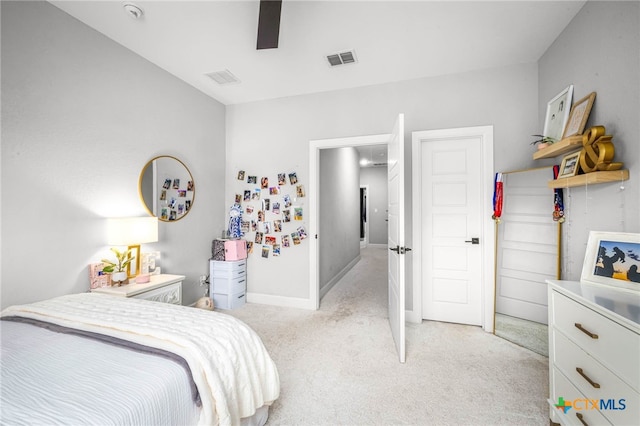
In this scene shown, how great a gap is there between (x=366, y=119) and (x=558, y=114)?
1.78 m

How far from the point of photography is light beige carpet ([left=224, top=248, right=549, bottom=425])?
5.32 ft

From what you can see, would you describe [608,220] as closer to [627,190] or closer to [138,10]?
[627,190]

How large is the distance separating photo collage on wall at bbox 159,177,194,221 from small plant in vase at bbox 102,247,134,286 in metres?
0.60

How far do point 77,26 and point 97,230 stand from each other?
5.57ft

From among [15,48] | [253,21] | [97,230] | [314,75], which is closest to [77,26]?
[15,48]

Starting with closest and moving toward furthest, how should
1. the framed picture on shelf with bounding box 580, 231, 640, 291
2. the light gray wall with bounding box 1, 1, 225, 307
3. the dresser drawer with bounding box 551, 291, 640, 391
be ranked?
1. the dresser drawer with bounding box 551, 291, 640, 391
2. the framed picture on shelf with bounding box 580, 231, 640, 291
3. the light gray wall with bounding box 1, 1, 225, 307

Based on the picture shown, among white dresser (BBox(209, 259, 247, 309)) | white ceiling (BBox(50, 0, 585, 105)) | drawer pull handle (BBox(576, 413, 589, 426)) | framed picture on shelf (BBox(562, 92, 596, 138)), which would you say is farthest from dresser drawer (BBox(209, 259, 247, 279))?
framed picture on shelf (BBox(562, 92, 596, 138))

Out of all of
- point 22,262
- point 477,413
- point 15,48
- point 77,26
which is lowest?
point 477,413

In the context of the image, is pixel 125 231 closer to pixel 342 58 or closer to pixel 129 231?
pixel 129 231

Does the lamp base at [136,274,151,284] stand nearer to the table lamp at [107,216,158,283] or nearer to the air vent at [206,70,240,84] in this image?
the table lamp at [107,216,158,283]

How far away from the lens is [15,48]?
1.79 m

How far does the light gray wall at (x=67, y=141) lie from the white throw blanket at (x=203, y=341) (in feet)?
1.84

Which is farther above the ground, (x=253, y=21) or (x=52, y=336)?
(x=253, y=21)

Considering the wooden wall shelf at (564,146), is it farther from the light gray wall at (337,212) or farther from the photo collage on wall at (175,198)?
the photo collage on wall at (175,198)
